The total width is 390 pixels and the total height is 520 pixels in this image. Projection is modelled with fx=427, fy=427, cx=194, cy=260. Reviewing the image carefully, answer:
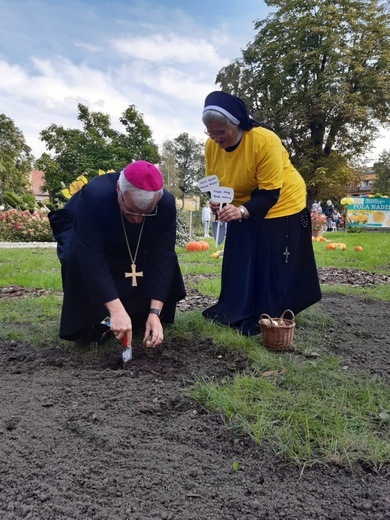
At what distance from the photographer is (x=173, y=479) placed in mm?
1539

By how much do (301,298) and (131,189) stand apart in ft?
5.95

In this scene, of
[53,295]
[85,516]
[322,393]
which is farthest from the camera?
[53,295]

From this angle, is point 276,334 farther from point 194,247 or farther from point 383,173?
point 383,173

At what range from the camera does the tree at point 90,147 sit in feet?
106

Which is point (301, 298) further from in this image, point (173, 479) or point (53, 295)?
point (53, 295)

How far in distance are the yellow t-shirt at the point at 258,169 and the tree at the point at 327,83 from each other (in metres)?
20.2

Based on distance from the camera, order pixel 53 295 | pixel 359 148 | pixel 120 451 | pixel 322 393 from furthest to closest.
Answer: pixel 359 148, pixel 53 295, pixel 322 393, pixel 120 451

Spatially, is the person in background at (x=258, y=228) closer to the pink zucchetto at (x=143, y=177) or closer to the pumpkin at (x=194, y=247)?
the pink zucchetto at (x=143, y=177)

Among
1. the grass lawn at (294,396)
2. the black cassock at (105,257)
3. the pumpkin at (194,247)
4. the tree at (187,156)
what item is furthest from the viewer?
the tree at (187,156)

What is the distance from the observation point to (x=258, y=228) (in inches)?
129

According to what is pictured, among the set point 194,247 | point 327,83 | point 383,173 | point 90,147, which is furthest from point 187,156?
point 194,247

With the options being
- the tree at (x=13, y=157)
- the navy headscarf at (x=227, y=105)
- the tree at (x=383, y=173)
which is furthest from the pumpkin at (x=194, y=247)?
the tree at (x=383, y=173)

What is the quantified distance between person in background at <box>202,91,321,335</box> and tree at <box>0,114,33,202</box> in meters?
35.5

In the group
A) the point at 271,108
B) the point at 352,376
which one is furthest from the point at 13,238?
the point at 271,108
